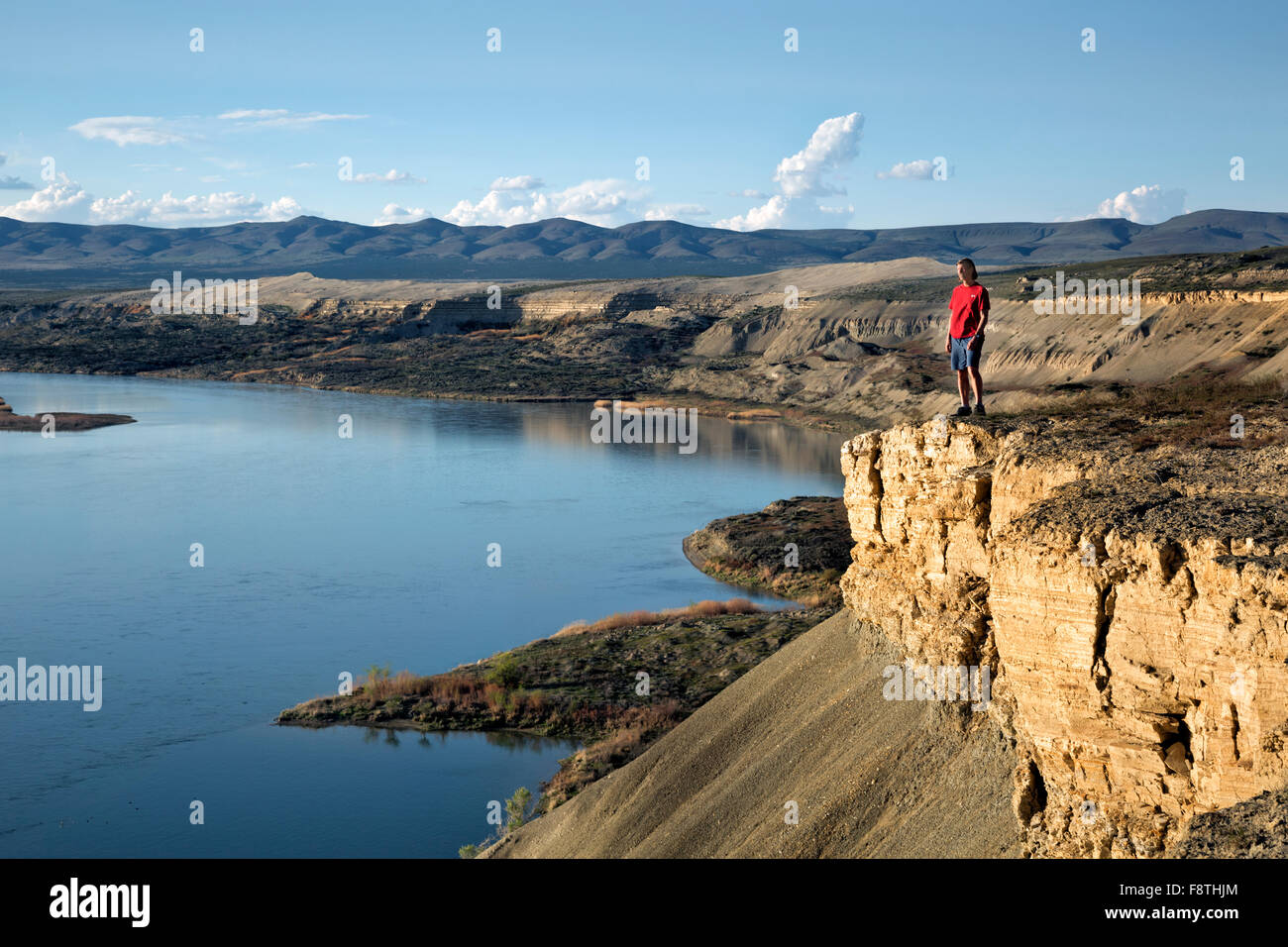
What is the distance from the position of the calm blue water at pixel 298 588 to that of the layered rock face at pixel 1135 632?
35.8ft

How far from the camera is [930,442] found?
11.9 metres

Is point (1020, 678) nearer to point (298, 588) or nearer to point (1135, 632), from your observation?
point (1135, 632)

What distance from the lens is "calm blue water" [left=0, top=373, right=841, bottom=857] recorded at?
1903cm

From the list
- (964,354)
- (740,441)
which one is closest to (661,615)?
(964,354)

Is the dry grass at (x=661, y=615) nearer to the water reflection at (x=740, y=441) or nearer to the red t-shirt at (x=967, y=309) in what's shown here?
the red t-shirt at (x=967, y=309)

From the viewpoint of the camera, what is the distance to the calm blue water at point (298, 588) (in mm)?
19031

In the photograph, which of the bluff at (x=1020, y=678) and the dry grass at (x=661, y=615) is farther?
the dry grass at (x=661, y=615)

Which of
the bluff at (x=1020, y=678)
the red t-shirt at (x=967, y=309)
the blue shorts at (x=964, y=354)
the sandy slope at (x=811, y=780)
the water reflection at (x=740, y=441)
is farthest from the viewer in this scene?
the water reflection at (x=740, y=441)

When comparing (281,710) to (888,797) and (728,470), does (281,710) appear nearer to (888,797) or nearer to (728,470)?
(888,797)

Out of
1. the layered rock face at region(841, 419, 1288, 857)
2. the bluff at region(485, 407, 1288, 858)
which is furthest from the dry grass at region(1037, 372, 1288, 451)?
the layered rock face at region(841, 419, 1288, 857)

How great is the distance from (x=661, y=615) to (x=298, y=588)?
31.3 ft

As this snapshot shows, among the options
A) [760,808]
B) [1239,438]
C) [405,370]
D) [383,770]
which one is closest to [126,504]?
[383,770]

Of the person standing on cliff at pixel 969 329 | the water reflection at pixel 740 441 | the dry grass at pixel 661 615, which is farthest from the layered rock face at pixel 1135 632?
the water reflection at pixel 740 441

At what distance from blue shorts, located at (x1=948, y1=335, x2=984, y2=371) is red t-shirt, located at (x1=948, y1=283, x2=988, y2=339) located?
6 cm
